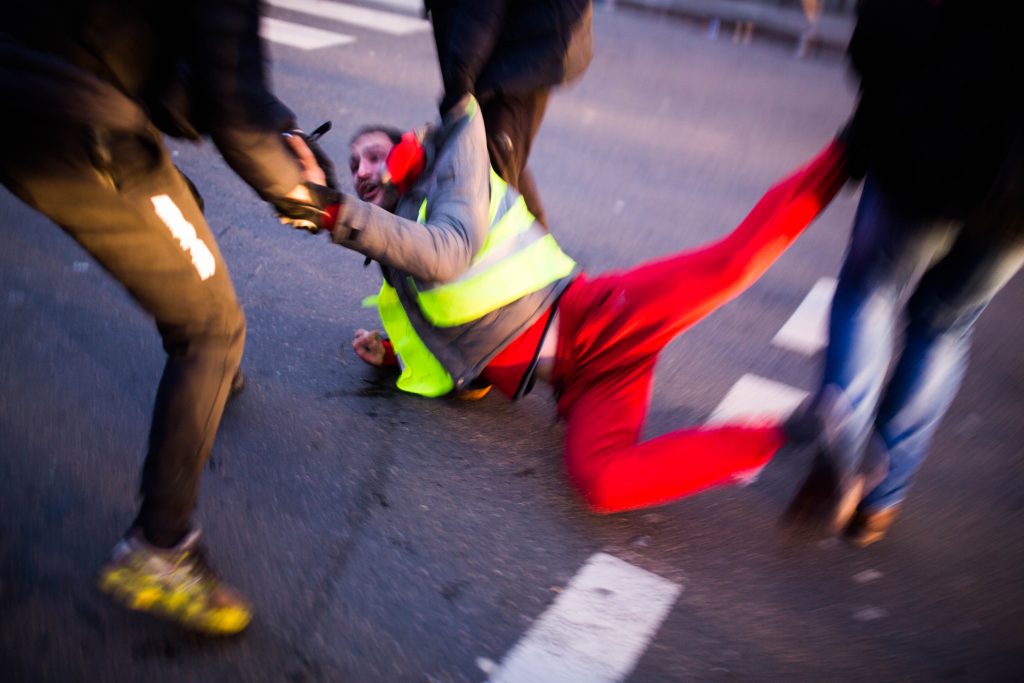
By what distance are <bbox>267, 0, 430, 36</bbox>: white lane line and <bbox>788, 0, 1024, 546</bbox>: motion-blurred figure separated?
271 inches

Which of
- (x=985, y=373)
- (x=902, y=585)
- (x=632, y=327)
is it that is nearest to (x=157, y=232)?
(x=632, y=327)

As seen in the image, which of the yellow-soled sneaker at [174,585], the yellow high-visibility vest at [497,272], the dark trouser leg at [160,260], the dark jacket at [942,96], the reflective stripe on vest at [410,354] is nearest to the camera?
the dark trouser leg at [160,260]

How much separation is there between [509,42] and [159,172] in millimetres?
1653

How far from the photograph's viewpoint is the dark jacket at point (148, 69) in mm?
1457

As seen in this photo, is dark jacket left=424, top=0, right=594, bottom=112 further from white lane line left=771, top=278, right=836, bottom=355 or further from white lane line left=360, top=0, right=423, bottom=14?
white lane line left=360, top=0, right=423, bottom=14

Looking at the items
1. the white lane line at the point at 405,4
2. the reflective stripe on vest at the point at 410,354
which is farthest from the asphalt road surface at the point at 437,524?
the white lane line at the point at 405,4

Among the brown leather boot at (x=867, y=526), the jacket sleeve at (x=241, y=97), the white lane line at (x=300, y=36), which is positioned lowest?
the white lane line at (x=300, y=36)

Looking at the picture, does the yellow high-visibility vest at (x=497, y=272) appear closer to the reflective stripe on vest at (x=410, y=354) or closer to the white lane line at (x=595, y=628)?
the reflective stripe on vest at (x=410, y=354)

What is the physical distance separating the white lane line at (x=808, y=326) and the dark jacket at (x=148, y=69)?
2.49 m

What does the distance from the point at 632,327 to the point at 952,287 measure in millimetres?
840

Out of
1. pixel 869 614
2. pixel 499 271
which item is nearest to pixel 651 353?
pixel 499 271

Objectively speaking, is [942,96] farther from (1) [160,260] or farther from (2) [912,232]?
(1) [160,260]

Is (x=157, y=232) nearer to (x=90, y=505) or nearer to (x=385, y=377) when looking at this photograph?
(x=90, y=505)

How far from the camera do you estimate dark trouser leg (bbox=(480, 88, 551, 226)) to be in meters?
3.11
